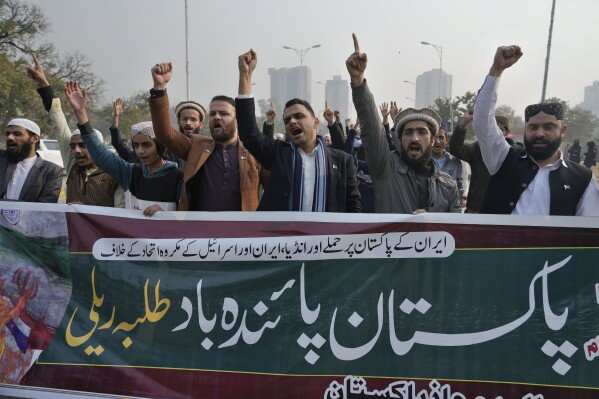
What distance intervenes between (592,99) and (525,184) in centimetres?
20623

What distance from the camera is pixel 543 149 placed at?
344 cm

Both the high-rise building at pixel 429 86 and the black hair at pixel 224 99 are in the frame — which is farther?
the high-rise building at pixel 429 86

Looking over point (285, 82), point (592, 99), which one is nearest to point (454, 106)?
point (285, 82)

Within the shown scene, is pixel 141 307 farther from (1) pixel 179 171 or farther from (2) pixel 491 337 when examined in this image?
(2) pixel 491 337

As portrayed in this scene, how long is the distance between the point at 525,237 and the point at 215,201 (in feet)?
6.34

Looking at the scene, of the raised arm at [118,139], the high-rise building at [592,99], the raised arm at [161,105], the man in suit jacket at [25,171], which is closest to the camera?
the raised arm at [161,105]

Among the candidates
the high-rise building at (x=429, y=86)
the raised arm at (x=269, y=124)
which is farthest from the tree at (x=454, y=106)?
the high-rise building at (x=429, y=86)

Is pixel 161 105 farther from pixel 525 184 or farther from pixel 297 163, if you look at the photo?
pixel 525 184

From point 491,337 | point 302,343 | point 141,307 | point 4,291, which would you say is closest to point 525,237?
point 491,337

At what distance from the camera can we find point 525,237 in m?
3.06

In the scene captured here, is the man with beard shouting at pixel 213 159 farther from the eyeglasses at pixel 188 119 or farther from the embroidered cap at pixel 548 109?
the embroidered cap at pixel 548 109

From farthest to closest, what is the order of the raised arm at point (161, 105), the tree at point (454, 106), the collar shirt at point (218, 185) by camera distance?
the tree at point (454, 106)
the collar shirt at point (218, 185)
the raised arm at point (161, 105)

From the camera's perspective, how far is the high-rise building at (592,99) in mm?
174562

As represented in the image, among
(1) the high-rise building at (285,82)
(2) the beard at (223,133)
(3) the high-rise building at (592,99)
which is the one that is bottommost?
(2) the beard at (223,133)
